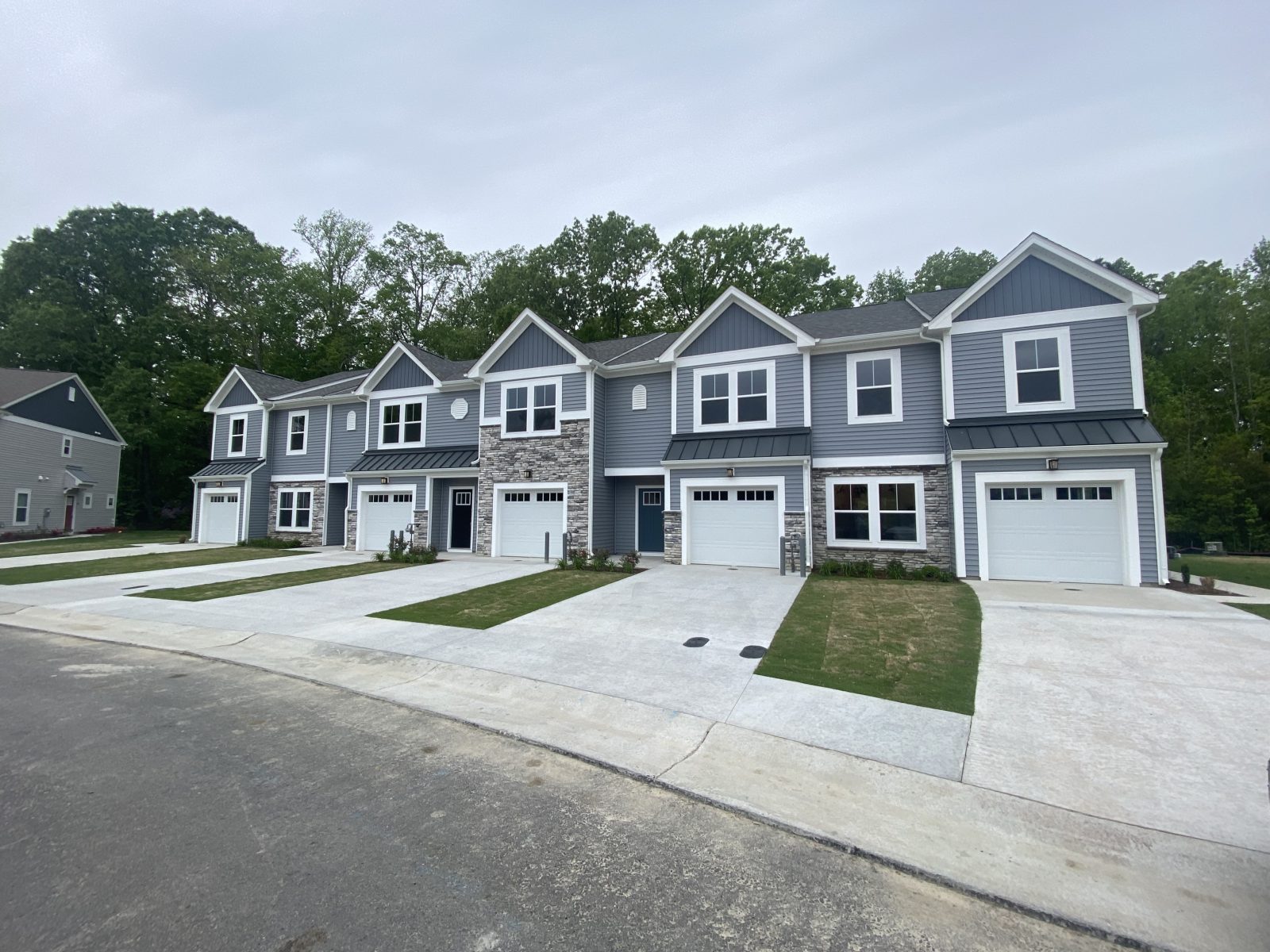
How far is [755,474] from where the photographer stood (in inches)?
601

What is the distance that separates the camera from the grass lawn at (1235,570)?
13.1 meters

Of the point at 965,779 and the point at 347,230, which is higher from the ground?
the point at 347,230

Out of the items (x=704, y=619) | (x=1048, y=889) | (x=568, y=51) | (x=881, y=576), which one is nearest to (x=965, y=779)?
(x=1048, y=889)

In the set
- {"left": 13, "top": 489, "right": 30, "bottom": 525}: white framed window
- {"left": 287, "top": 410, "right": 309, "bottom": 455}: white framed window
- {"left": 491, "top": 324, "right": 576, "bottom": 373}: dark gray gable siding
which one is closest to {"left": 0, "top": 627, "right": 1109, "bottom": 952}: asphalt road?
{"left": 491, "top": 324, "right": 576, "bottom": 373}: dark gray gable siding

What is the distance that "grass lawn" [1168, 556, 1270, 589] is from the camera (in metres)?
13.1

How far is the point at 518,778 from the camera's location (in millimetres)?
4316

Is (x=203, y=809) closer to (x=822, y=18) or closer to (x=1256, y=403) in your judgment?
(x=822, y=18)

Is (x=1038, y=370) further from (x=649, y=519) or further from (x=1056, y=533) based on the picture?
(x=649, y=519)

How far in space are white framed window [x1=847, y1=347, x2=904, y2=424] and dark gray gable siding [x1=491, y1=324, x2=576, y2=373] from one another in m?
8.38

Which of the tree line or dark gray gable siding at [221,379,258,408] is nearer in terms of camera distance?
dark gray gable siding at [221,379,258,408]

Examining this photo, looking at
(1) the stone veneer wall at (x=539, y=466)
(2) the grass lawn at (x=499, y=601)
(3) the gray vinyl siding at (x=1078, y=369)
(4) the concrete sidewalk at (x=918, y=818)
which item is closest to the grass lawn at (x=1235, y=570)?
(3) the gray vinyl siding at (x=1078, y=369)

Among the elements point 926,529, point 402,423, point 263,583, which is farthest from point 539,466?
point 926,529

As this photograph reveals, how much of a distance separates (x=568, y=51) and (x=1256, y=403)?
113 feet

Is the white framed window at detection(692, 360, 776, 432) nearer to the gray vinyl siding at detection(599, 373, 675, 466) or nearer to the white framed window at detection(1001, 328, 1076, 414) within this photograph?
the gray vinyl siding at detection(599, 373, 675, 466)
